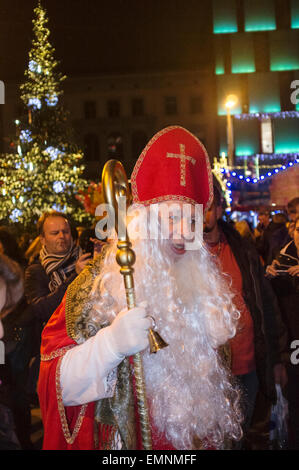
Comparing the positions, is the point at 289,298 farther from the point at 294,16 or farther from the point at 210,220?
the point at 294,16

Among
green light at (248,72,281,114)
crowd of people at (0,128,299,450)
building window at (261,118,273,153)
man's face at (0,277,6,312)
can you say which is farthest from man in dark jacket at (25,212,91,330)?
green light at (248,72,281,114)

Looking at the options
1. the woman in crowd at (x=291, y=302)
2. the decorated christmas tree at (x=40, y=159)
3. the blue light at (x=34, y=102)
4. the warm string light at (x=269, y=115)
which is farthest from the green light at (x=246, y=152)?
the woman in crowd at (x=291, y=302)

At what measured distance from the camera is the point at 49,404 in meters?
2.02

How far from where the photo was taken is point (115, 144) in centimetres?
3800

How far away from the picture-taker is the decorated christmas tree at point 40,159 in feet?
48.9

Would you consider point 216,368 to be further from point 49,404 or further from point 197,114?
point 197,114

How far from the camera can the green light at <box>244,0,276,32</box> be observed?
32875 millimetres

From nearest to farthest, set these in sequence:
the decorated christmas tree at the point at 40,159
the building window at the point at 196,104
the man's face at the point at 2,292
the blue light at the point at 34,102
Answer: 1. the man's face at the point at 2,292
2. the decorated christmas tree at the point at 40,159
3. the blue light at the point at 34,102
4. the building window at the point at 196,104

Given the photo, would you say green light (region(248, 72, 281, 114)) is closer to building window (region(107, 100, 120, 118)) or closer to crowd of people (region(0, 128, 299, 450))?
building window (region(107, 100, 120, 118))

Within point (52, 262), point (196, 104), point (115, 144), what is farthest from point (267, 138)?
point (52, 262)

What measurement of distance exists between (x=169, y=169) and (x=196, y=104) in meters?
36.6

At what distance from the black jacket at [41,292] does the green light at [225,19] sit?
3274cm

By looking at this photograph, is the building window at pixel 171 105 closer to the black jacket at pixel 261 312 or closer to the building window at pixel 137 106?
the building window at pixel 137 106
